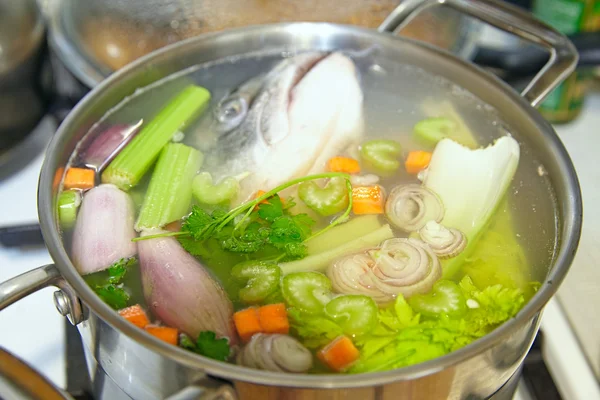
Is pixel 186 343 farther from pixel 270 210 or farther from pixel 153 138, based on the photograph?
pixel 153 138

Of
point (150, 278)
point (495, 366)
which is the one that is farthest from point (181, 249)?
point (495, 366)

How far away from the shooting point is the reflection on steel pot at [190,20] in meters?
1.35

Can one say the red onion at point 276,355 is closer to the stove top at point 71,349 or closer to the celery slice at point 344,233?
the celery slice at point 344,233

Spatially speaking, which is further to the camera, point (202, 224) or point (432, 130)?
point (432, 130)

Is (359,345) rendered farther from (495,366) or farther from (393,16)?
(393,16)

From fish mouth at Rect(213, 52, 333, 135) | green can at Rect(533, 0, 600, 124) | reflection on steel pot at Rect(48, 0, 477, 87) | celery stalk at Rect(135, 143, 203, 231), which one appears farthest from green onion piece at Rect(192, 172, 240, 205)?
green can at Rect(533, 0, 600, 124)

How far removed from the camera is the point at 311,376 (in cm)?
61

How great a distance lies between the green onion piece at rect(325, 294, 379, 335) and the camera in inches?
31.0

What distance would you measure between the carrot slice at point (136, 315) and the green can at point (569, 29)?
113 centimetres

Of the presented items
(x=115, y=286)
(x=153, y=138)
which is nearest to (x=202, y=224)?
(x=115, y=286)

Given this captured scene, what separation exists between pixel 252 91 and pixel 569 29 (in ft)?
2.79

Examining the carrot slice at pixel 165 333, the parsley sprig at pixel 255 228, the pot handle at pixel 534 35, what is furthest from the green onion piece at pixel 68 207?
the pot handle at pixel 534 35

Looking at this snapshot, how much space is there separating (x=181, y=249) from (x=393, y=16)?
1.92 ft

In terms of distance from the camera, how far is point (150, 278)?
2.79 ft
